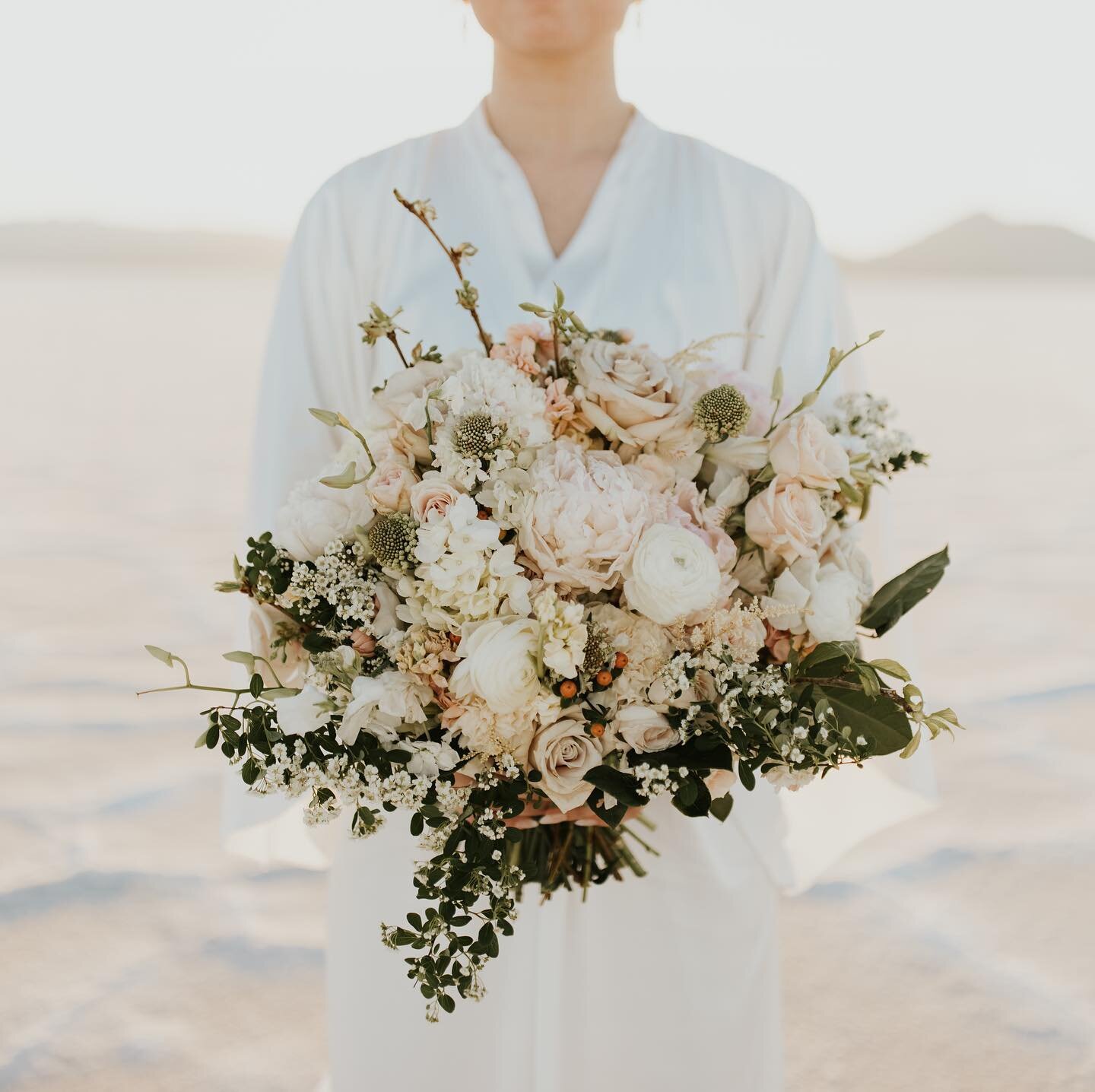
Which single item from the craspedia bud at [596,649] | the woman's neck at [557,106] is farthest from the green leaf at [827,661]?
the woman's neck at [557,106]

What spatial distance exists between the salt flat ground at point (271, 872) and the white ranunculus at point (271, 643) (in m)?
0.68

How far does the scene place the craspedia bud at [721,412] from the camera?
1225 mm

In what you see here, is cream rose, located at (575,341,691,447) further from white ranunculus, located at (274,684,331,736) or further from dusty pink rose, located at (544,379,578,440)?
white ranunculus, located at (274,684,331,736)

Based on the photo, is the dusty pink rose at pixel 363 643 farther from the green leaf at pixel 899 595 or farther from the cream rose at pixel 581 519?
the green leaf at pixel 899 595

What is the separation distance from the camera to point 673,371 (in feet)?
4.10

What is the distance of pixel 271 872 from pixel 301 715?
2.56m

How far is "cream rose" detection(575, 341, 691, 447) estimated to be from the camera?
1.20m

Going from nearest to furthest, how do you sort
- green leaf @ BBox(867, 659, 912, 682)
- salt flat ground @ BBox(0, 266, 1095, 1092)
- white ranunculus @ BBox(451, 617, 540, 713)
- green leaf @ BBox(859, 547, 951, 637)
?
white ranunculus @ BBox(451, 617, 540, 713), green leaf @ BBox(867, 659, 912, 682), green leaf @ BBox(859, 547, 951, 637), salt flat ground @ BBox(0, 266, 1095, 1092)

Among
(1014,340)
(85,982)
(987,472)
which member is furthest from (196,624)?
(1014,340)

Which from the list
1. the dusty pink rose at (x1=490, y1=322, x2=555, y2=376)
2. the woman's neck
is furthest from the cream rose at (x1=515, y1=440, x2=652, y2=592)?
the woman's neck

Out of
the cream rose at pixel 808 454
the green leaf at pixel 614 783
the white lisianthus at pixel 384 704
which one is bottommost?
the green leaf at pixel 614 783

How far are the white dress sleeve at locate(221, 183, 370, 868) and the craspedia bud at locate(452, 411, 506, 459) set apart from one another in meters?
0.74

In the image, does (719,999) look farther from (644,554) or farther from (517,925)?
(644,554)

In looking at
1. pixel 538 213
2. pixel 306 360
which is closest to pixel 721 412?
pixel 538 213
